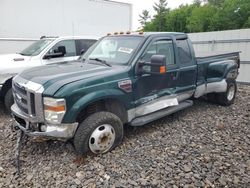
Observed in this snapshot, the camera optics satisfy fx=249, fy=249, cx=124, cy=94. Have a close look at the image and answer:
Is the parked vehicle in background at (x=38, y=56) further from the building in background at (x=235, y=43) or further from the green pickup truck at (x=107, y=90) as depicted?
the building in background at (x=235, y=43)

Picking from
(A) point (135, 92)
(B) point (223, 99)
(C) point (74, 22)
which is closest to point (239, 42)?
(B) point (223, 99)

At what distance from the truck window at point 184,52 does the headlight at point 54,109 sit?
2.66m

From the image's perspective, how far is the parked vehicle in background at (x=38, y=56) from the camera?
214 inches

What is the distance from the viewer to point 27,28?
29.0ft

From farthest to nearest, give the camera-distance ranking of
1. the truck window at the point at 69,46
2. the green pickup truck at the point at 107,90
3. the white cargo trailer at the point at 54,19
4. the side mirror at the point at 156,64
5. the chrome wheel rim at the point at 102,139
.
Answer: the white cargo trailer at the point at 54,19 → the truck window at the point at 69,46 → the side mirror at the point at 156,64 → the chrome wheel rim at the point at 102,139 → the green pickup truck at the point at 107,90

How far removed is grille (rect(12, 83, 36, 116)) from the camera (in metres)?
3.43

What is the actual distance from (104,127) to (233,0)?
2578cm

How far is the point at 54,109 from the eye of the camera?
3229mm

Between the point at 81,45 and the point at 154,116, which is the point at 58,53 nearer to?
the point at 81,45

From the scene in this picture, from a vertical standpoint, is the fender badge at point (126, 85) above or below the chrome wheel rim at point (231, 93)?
above

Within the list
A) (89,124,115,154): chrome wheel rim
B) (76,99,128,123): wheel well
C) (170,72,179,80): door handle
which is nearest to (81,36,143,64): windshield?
(76,99,128,123): wheel well

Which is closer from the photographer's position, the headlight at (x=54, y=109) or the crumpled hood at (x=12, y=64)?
the headlight at (x=54, y=109)

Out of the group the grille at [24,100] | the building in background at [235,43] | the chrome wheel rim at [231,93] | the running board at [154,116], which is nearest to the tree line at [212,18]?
the building in background at [235,43]

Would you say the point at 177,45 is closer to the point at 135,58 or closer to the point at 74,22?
the point at 135,58
